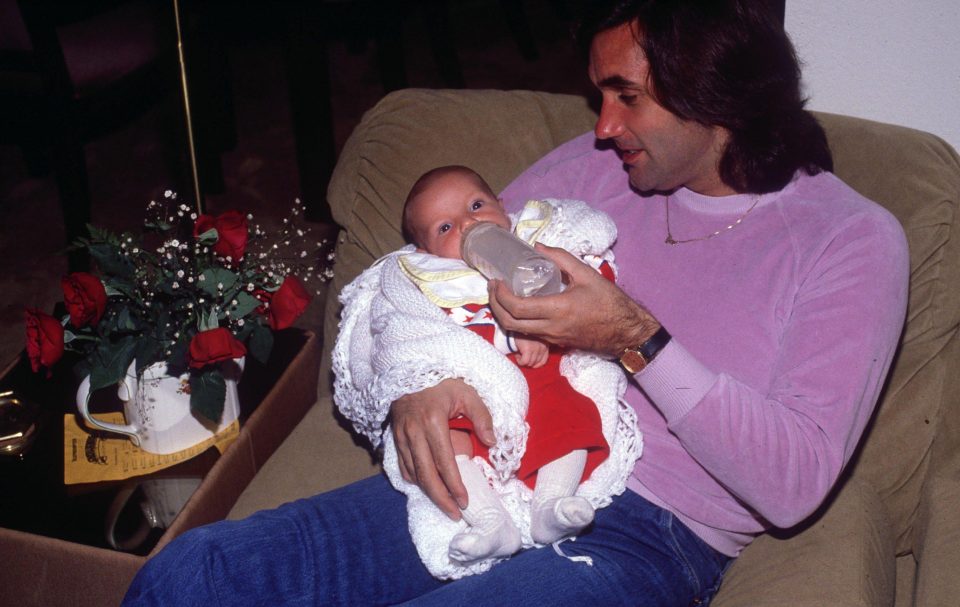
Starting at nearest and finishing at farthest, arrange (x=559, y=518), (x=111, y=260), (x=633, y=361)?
(x=559, y=518) < (x=633, y=361) < (x=111, y=260)

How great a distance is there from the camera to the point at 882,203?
144 centimetres

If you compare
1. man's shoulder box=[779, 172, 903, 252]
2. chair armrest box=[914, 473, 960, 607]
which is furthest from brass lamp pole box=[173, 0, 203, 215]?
chair armrest box=[914, 473, 960, 607]

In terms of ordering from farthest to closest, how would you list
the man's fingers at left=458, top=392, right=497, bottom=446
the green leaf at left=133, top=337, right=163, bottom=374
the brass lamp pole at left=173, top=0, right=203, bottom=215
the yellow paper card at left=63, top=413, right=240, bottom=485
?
the brass lamp pole at left=173, top=0, right=203, bottom=215 → the yellow paper card at left=63, top=413, right=240, bottom=485 → the green leaf at left=133, top=337, right=163, bottom=374 → the man's fingers at left=458, top=392, right=497, bottom=446

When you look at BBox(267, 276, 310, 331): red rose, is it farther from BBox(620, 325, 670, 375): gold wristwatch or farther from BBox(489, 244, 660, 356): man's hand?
BBox(620, 325, 670, 375): gold wristwatch

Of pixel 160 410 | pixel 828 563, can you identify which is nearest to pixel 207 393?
pixel 160 410

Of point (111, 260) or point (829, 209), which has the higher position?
point (829, 209)

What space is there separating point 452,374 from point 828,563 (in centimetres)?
61

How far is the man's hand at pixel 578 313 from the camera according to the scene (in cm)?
123

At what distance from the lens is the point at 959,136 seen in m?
1.51

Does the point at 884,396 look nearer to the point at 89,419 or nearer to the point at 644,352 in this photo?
the point at 644,352

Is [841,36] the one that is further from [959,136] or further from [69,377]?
[69,377]

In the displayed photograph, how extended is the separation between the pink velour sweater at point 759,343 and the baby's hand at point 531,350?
0.15m

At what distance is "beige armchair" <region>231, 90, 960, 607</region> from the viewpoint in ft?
4.27

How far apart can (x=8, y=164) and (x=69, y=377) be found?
2.39m
